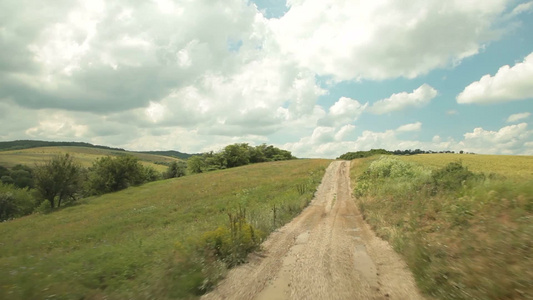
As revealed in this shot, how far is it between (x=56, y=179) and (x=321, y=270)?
186 ft

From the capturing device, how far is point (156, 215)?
29000 mm

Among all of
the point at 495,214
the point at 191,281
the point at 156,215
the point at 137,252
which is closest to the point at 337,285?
the point at 191,281

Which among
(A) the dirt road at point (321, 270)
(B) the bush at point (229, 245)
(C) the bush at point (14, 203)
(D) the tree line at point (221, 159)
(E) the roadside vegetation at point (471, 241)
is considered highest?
(D) the tree line at point (221, 159)

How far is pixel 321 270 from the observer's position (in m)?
7.84

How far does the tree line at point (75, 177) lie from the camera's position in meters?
48.7

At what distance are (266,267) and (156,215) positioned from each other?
79.1 feet

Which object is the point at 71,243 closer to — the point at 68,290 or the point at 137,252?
the point at 137,252

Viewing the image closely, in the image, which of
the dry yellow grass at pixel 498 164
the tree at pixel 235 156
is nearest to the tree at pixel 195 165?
the tree at pixel 235 156

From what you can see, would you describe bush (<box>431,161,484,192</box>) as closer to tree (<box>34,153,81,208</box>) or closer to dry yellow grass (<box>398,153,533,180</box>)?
dry yellow grass (<box>398,153,533,180</box>)

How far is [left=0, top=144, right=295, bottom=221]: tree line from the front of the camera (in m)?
48.7

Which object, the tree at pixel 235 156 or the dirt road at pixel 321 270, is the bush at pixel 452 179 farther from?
the tree at pixel 235 156

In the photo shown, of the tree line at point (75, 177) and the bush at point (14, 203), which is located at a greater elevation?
the tree line at point (75, 177)

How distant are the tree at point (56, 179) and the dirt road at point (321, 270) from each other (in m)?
52.3

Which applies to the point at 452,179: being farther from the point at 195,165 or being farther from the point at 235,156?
the point at 195,165
